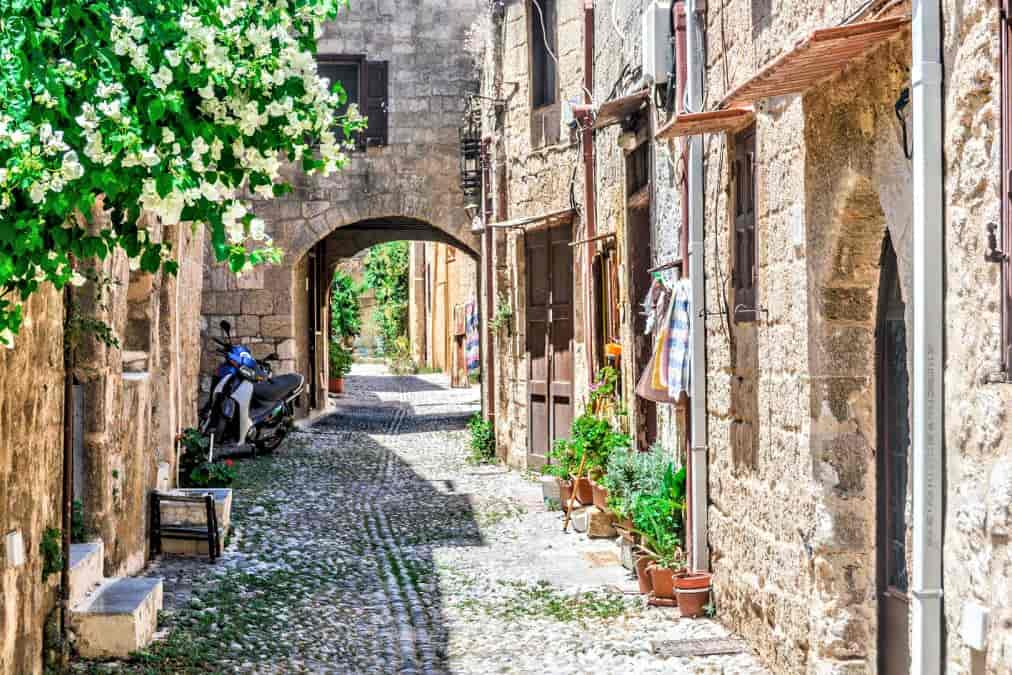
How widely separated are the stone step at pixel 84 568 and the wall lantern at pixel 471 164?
10617mm

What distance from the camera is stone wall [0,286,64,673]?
464cm

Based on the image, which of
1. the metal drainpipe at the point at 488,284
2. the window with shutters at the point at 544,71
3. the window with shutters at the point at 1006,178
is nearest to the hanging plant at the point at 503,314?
the metal drainpipe at the point at 488,284

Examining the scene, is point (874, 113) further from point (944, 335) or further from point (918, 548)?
point (918, 548)

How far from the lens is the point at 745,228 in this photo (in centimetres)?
595

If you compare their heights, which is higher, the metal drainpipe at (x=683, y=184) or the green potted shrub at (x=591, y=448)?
the metal drainpipe at (x=683, y=184)

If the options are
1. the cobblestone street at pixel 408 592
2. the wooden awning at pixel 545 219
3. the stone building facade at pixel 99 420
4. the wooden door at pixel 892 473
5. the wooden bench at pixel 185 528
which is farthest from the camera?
the wooden awning at pixel 545 219

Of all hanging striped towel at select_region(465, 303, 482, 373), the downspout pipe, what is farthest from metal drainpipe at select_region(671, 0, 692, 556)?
hanging striped towel at select_region(465, 303, 482, 373)

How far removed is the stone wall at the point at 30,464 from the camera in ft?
15.2

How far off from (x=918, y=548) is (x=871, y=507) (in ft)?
4.40

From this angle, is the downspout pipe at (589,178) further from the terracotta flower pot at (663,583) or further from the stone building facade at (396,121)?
the stone building facade at (396,121)

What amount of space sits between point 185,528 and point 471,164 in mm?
9584

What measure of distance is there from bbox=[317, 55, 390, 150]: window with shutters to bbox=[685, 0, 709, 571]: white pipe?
11288 mm

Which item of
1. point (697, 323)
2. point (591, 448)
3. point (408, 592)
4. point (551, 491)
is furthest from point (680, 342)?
point (551, 491)

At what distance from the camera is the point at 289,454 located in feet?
48.3
